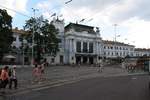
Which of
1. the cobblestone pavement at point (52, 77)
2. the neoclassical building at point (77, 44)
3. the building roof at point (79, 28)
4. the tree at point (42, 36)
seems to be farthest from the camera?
the building roof at point (79, 28)

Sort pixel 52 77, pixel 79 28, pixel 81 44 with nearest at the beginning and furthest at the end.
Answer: pixel 52 77 → pixel 81 44 → pixel 79 28

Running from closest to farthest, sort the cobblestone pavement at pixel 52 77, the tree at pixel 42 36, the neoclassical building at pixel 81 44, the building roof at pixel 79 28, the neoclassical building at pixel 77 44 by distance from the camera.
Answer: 1. the cobblestone pavement at pixel 52 77
2. the tree at pixel 42 36
3. the neoclassical building at pixel 77 44
4. the neoclassical building at pixel 81 44
5. the building roof at pixel 79 28

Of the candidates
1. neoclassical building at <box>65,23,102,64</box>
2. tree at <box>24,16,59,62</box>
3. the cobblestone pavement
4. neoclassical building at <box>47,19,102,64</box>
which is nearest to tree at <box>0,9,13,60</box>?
tree at <box>24,16,59,62</box>

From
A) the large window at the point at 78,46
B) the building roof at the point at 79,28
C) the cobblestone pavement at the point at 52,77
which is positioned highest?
the building roof at the point at 79,28

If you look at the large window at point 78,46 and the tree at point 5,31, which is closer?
Answer: the tree at point 5,31

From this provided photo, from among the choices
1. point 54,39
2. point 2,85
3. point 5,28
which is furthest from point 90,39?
point 2,85

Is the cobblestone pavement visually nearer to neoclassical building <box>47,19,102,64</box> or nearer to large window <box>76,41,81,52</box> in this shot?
neoclassical building <box>47,19,102,64</box>

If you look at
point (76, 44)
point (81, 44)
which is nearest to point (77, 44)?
point (76, 44)

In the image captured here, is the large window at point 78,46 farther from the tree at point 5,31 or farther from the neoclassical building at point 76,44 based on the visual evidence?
the tree at point 5,31

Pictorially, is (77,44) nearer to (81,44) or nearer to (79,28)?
(81,44)

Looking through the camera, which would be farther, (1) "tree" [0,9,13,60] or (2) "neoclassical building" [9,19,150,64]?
(2) "neoclassical building" [9,19,150,64]

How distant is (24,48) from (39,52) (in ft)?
18.3

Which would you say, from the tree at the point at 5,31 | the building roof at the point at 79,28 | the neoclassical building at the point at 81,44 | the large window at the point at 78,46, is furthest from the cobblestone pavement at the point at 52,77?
the building roof at the point at 79,28

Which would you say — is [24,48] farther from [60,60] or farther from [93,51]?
[93,51]
